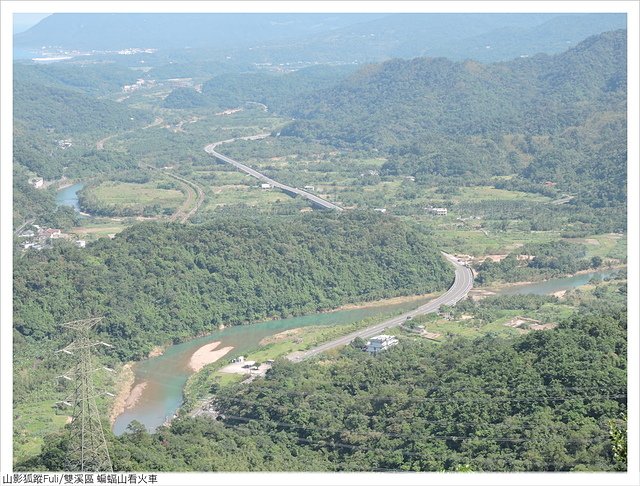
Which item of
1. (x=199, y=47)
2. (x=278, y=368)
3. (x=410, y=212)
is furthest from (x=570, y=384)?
(x=199, y=47)

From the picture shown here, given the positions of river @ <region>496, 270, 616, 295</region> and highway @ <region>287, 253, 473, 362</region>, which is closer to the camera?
highway @ <region>287, 253, 473, 362</region>

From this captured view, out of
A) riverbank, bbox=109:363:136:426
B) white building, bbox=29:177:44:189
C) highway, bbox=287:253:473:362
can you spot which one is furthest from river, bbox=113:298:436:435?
white building, bbox=29:177:44:189

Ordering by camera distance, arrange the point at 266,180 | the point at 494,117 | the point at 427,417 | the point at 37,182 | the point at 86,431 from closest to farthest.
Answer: the point at 86,431 < the point at 427,417 < the point at 37,182 < the point at 266,180 < the point at 494,117

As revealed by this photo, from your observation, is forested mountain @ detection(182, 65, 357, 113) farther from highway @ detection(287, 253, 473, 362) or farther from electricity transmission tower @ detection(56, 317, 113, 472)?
electricity transmission tower @ detection(56, 317, 113, 472)

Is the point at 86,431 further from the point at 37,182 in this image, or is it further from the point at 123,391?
the point at 37,182

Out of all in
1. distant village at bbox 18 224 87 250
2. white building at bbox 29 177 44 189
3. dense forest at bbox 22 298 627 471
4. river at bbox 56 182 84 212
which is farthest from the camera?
white building at bbox 29 177 44 189

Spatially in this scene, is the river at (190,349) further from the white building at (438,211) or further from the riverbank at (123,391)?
the white building at (438,211)

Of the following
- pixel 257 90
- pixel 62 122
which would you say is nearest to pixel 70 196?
pixel 62 122
